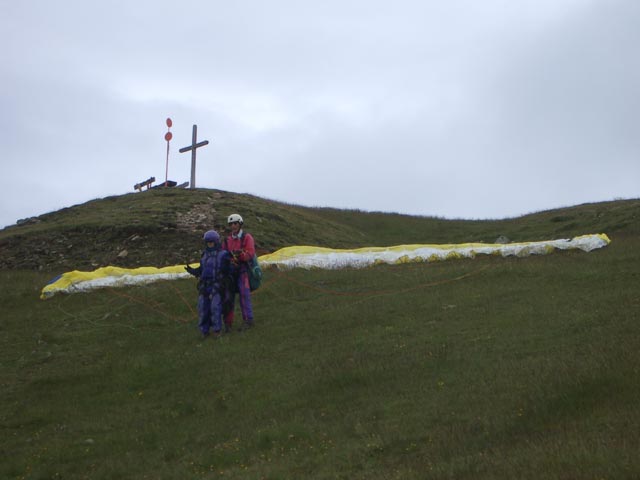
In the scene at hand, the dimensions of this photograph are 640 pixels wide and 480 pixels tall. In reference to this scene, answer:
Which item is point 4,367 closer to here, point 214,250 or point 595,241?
point 214,250

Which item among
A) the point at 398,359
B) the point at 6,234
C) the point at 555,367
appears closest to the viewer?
the point at 555,367

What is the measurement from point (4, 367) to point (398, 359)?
24.1 ft

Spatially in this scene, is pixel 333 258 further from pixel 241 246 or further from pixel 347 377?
pixel 347 377

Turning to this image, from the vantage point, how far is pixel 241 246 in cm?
1558

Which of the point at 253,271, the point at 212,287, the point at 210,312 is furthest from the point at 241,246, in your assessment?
the point at 210,312

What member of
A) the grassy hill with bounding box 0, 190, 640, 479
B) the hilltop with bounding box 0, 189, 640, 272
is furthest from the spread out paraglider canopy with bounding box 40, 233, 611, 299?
the hilltop with bounding box 0, 189, 640, 272

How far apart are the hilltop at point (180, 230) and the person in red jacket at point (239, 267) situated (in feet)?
33.2

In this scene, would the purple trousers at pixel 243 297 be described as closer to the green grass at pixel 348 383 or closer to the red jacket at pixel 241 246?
the red jacket at pixel 241 246

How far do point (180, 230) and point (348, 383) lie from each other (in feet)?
58.3

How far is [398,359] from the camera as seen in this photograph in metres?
12.2

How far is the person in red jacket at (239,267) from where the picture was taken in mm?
15500

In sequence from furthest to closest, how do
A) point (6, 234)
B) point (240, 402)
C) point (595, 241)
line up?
point (6, 234)
point (595, 241)
point (240, 402)

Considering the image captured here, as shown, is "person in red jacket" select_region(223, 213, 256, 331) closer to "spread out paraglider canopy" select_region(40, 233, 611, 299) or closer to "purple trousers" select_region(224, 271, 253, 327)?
"purple trousers" select_region(224, 271, 253, 327)

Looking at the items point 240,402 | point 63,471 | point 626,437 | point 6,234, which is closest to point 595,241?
point 240,402
